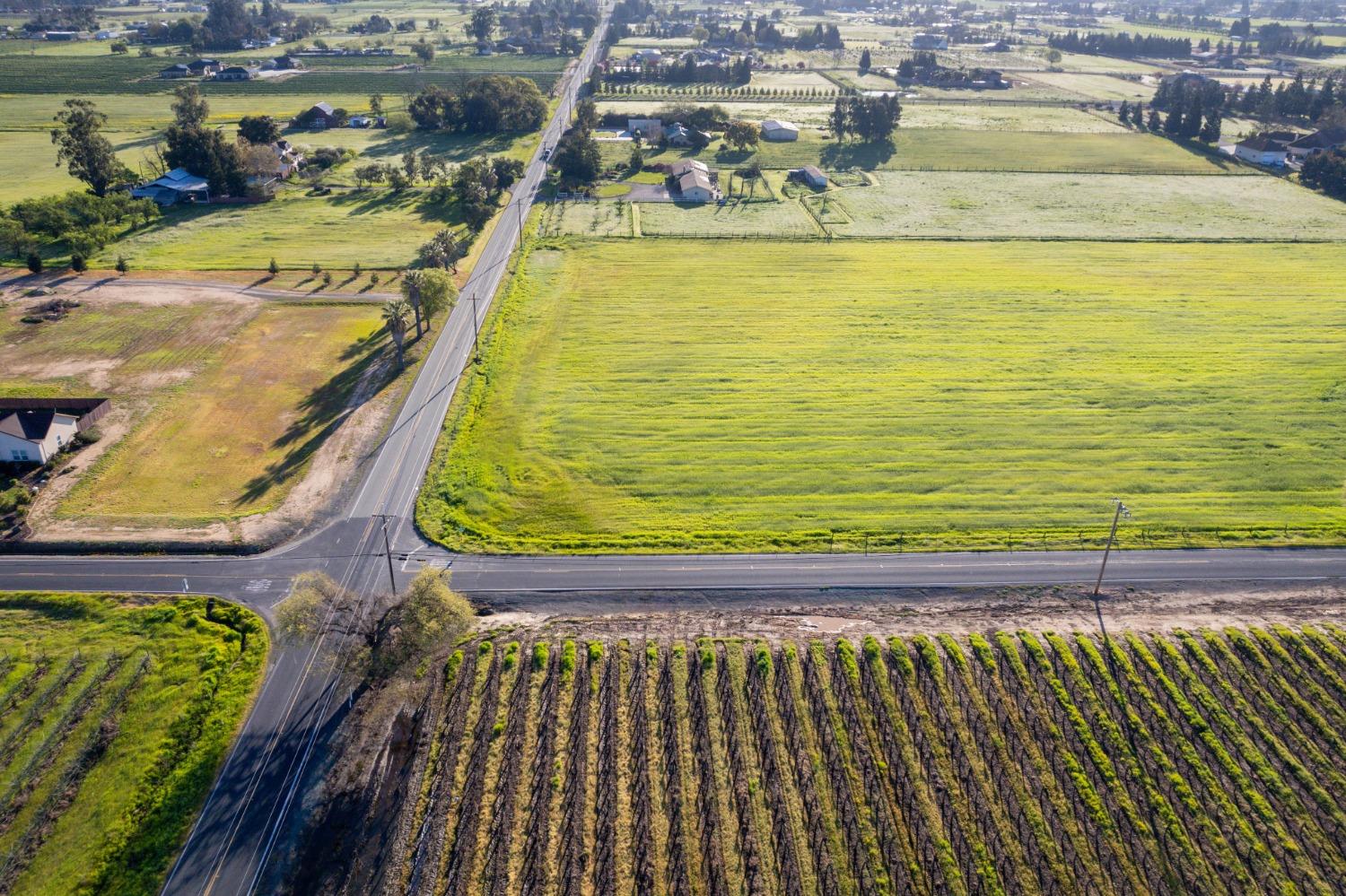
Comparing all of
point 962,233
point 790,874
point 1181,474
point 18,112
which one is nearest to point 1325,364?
point 1181,474

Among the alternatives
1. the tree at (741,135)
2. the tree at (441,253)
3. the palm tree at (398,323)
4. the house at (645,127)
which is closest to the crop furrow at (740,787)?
the palm tree at (398,323)

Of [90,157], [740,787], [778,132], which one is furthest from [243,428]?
[778,132]

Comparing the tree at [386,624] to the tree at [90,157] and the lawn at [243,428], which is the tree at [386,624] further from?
the tree at [90,157]

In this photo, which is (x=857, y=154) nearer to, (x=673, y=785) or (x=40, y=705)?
(x=673, y=785)

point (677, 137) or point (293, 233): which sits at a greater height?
point (677, 137)

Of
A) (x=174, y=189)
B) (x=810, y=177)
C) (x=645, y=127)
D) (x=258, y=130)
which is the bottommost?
(x=810, y=177)
